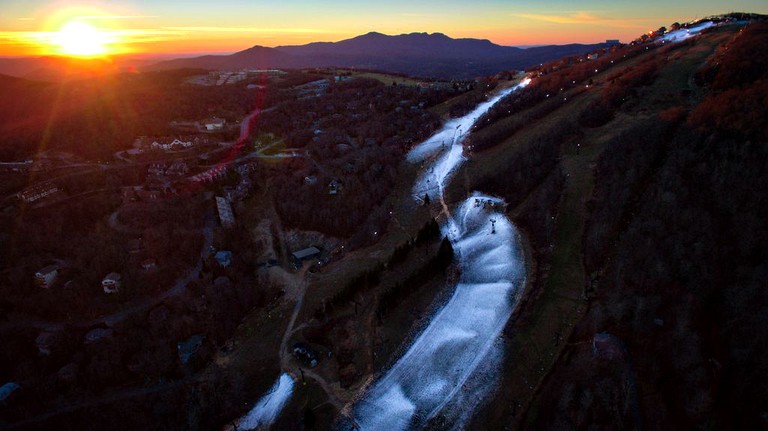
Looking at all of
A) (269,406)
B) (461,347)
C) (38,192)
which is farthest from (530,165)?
(38,192)

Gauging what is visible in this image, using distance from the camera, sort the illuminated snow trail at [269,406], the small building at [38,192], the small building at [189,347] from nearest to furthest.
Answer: the illuminated snow trail at [269,406] → the small building at [189,347] → the small building at [38,192]

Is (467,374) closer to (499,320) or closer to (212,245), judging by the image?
(499,320)

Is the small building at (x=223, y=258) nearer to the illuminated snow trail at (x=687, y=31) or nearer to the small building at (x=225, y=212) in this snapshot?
the small building at (x=225, y=212)

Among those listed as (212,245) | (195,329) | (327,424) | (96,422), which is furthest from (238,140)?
(327,424)

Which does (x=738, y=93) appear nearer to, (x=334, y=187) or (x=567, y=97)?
(x=567, y=97)

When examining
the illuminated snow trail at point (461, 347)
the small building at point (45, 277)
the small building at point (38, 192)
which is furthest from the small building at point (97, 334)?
the small building at point (38, 192)

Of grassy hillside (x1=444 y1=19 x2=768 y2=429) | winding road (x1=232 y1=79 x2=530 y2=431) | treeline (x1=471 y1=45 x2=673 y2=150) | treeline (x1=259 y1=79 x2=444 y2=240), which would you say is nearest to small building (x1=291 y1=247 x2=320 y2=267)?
treeline (x1=259 y1=79 x2=444 y2=240)
